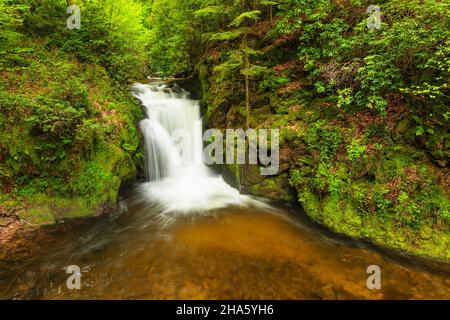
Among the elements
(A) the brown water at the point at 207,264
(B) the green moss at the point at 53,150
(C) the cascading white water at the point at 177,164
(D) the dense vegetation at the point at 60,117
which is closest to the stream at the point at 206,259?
(A) the brown water at the point at 207,264

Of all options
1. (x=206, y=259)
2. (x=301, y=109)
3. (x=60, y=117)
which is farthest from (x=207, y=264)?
(x=301, y=109)

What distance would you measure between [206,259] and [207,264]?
0.17 meters

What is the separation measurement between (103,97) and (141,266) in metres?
6.69

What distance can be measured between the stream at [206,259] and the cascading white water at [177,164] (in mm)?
165

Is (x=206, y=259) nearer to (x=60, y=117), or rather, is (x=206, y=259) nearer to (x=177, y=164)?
(x=60, y=117)

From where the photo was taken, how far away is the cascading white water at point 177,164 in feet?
28.7

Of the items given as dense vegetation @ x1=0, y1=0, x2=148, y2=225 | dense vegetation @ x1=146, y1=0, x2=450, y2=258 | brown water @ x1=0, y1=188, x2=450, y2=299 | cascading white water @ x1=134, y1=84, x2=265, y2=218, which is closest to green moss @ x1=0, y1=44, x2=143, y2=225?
dense vegetation @ x1=0, y1=0, x2=148, y2=225

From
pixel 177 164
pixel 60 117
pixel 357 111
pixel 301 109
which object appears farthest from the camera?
pixel 177 164

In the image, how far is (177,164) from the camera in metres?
11.1

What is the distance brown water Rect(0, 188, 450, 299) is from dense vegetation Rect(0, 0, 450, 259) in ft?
2.90

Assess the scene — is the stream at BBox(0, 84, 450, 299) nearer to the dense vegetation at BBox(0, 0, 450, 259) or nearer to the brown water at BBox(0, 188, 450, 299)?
the brown water at BBox(0, 188, 450, 299)

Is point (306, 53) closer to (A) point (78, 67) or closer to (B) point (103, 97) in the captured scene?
(B) point (103, 97)

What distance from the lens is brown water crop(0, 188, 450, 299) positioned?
453cm

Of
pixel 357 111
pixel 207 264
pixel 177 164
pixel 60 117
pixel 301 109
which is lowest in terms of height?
pixel 207 264
